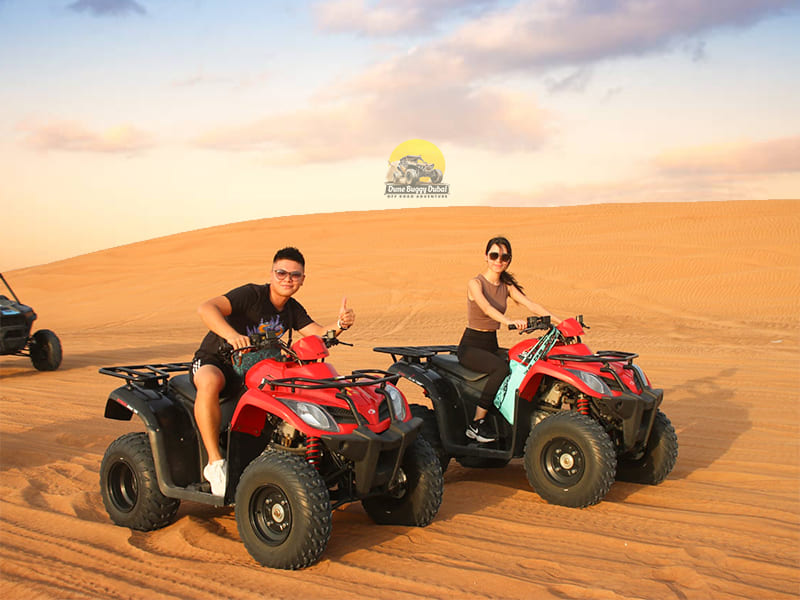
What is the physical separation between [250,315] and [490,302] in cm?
234

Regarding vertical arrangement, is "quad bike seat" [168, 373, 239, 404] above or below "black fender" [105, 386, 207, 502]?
above

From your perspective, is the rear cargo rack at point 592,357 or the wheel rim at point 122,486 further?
the rear cargo rack at point 592,357

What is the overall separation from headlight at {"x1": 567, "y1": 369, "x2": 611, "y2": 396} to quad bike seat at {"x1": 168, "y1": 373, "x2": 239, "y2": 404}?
2.55m

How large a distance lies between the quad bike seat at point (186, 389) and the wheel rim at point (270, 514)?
74 cm

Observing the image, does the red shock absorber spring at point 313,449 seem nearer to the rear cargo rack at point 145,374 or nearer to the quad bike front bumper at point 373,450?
the quad bike front bumper at point 373,450

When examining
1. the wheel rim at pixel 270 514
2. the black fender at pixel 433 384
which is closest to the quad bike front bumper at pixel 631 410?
the black fender at pixel 433 384

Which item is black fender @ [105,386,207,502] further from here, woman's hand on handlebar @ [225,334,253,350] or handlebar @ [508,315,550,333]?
handlebar @ [508,315,550,333]

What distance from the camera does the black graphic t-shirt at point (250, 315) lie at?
16.4ft

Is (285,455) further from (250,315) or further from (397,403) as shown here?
(250,315)

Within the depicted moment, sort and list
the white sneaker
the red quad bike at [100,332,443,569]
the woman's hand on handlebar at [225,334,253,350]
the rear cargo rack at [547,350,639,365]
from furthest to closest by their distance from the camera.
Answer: the rear cargo rack at [547,350,639,365], the white sneaker, the woman's hand on handlebar at [225,334,253,350], the red quad bike at [100,332,443,569]

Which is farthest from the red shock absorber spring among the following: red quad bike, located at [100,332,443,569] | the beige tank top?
the beige tank top

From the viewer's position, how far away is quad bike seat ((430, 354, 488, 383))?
6535mm

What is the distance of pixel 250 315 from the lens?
508 cm

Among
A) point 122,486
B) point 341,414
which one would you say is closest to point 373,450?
point 341,414
